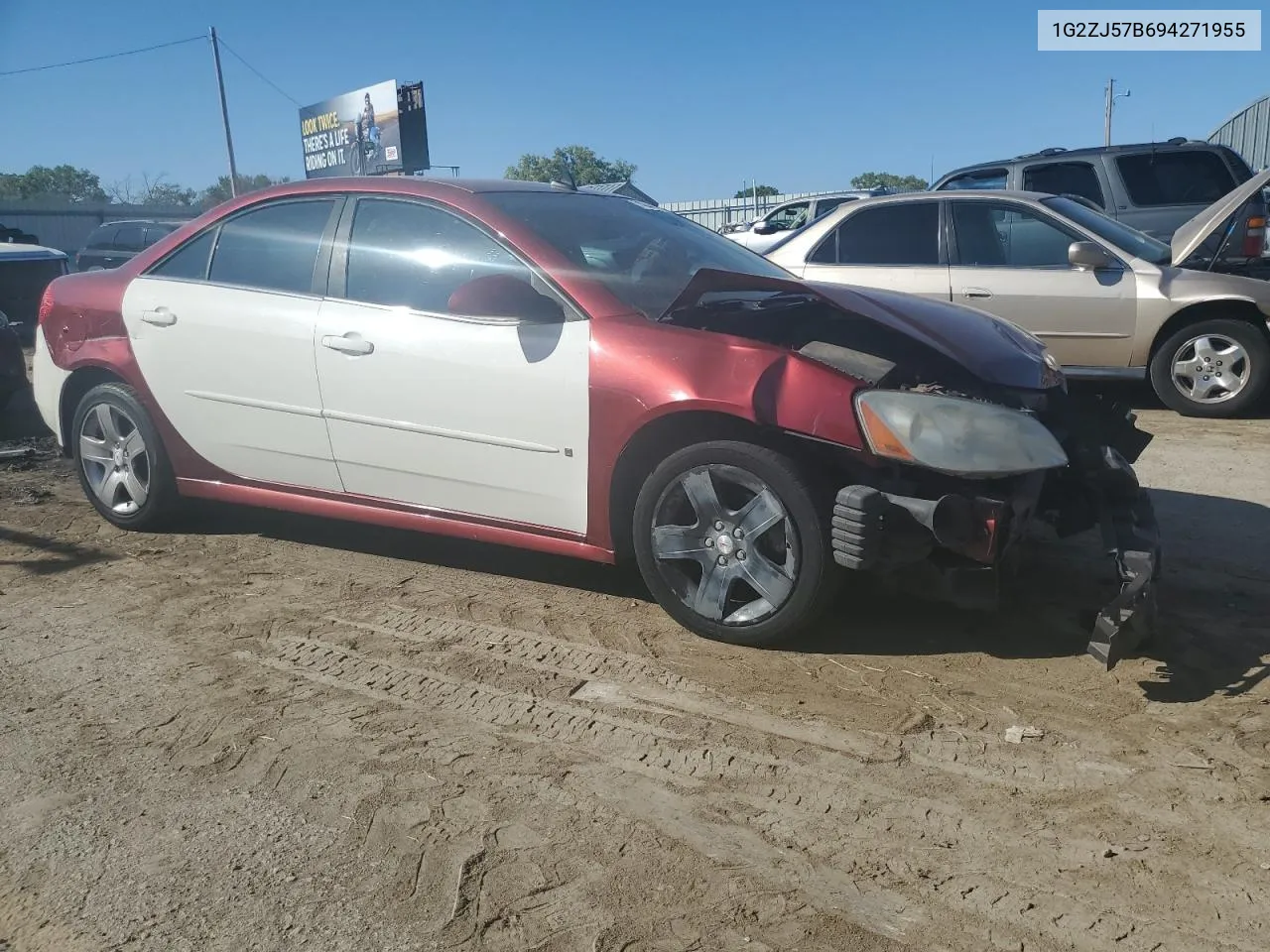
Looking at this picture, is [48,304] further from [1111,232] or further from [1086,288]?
[1111,232]

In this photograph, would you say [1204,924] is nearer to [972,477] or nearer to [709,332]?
[972,477]

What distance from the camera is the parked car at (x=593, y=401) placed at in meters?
3.34

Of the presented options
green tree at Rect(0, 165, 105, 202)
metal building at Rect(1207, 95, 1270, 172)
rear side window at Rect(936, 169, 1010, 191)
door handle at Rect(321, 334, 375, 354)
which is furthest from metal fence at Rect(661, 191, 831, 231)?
green tree at Rect(0, 165, 105, 202)

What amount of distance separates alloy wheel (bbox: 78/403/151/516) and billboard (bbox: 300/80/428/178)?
38.8 metres

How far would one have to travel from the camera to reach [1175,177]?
32.3 feet

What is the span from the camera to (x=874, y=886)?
2330 mm

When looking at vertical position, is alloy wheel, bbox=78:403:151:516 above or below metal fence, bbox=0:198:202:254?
below

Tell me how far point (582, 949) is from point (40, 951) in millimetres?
1123

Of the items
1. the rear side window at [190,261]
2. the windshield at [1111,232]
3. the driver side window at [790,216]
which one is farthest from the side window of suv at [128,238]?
the windshield at [1111,232]

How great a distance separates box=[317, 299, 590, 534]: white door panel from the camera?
3787 mm

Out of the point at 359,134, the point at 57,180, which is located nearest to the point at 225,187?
the point at 359,134

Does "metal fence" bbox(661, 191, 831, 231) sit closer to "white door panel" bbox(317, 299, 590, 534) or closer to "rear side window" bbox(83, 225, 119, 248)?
"rear side window" bbox(83, 225, 119, 248)

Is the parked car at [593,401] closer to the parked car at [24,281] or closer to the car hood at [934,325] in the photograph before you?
the car hood at [934,325]

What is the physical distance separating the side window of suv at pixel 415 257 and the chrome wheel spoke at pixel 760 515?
4.00 ft
